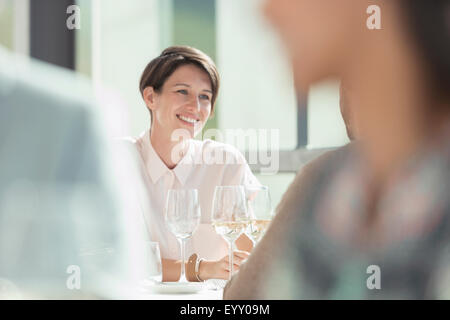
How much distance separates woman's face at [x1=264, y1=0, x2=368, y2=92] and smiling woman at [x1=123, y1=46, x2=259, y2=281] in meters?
0.97

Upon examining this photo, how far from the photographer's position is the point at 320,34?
764mm

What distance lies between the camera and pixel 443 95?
28.7 inches

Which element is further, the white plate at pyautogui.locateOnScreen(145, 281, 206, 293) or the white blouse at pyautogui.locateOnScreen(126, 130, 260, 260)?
the white blouse at pyautogui.locateOnScreen(126, 130, 260, 260)

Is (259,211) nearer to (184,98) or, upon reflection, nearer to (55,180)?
(184,98)

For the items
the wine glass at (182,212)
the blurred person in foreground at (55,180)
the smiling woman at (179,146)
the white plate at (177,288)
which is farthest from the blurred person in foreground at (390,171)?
the smiling woman at (179,146)

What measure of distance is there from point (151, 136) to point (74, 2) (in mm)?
1114

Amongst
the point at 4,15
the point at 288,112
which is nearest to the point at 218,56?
the point at 288,112

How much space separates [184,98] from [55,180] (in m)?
1.45

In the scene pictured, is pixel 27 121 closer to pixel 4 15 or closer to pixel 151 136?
pixel 4 15

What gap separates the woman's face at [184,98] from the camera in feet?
6.28

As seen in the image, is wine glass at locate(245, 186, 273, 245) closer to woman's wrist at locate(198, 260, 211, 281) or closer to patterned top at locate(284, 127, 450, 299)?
woman's wrist at locate(198, 260, 211, 281)

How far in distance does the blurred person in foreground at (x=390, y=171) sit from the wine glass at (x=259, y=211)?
567mm

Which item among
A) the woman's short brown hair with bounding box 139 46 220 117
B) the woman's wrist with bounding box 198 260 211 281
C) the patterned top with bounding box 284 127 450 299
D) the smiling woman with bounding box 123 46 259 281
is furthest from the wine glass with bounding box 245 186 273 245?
the woman's short brown hair with bounding box 139 46 220 117

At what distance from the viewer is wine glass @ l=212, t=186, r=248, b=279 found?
125cm
